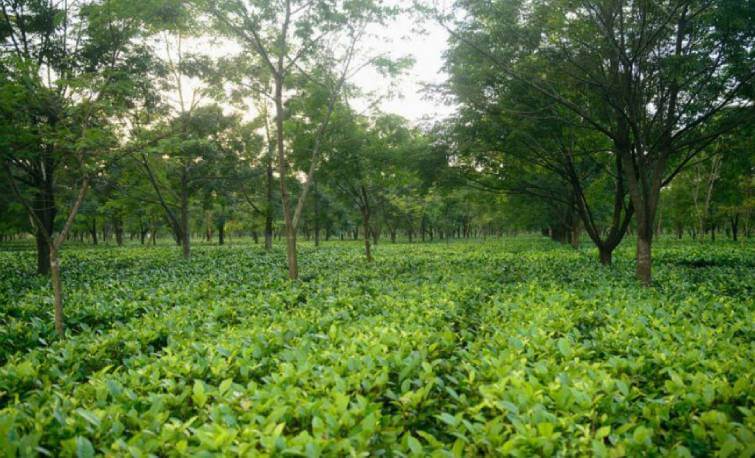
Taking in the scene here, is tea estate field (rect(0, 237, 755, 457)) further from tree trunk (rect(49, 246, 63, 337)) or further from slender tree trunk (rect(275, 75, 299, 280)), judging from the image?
slender tree trunk (rect(275, 75, 299, 280))

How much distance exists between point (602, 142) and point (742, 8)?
7.98 metres

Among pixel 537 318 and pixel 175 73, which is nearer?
pixel 537 318

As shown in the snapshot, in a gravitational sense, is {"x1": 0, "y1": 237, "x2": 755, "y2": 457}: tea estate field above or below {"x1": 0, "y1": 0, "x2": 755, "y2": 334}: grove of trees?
below

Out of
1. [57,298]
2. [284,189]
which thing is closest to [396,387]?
[57,298]

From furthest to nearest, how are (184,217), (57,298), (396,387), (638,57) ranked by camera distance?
(184,217), (638,57), (57,298), (396,387)

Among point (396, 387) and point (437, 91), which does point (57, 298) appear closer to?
point (396, 387)

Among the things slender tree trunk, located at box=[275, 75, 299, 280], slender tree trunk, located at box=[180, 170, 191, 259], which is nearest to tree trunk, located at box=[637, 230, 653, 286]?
slender tree trunk, located at box=[275, 75, 299, 280]

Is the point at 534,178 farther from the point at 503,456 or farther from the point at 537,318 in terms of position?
the point at 503,456

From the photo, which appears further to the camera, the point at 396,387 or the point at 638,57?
the point at 638,57

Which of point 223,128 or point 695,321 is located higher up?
point 223,128

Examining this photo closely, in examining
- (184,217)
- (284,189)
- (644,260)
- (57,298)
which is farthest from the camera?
(184,217)

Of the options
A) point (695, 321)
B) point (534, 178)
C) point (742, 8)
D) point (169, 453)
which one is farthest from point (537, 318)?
point (534, 178)

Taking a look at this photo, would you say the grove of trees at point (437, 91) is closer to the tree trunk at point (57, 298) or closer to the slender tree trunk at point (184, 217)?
the tree trunk at point (57, 298)

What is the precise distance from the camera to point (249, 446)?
236 cm
